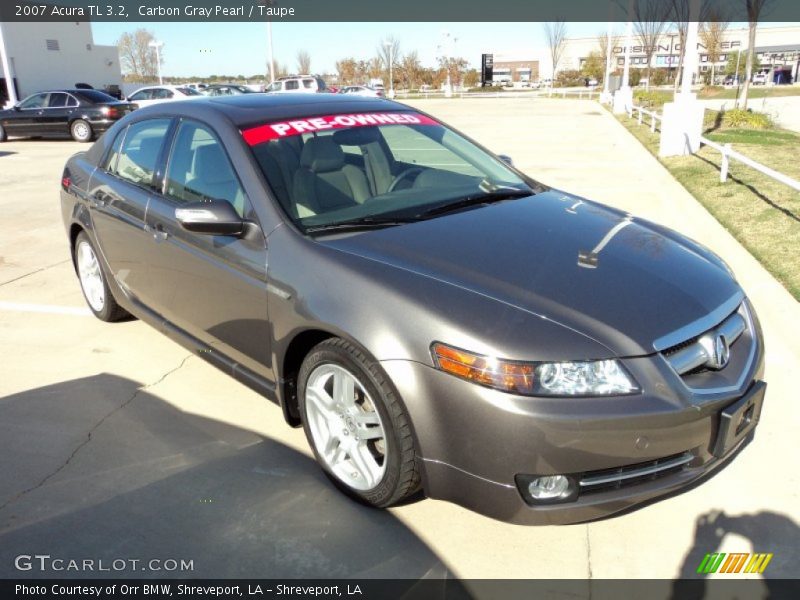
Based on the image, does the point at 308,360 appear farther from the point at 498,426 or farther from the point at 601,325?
the point at 601,325

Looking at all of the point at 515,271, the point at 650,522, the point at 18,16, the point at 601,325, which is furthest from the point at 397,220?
the point at 18,16

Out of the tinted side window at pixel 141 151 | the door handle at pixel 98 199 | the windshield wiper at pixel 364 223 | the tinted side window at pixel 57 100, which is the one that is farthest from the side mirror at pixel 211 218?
the tinted side window at pixel 57 100

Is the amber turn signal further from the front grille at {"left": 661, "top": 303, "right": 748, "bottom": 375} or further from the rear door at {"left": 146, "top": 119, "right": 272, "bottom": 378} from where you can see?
the rear door at {"left": 146, "top": 119, "right": 272, "bottom": 378}

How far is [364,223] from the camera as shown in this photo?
3.11 meters

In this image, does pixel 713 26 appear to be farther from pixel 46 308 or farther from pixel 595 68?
pixel 46 308

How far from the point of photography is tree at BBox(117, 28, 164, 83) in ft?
265

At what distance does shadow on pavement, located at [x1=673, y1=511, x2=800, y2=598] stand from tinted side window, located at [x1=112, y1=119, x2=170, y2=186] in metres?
3.38

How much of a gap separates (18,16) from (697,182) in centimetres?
3832

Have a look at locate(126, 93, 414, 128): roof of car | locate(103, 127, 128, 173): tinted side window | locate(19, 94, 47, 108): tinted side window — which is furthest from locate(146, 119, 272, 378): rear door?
locate(19, 94, 47, 108): tinted side window

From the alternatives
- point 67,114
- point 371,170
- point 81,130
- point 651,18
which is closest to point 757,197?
point 371,170

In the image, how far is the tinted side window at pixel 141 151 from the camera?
3.95 metres

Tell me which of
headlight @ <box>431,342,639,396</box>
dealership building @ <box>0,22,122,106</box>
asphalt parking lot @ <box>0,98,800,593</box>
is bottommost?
asphalt parking lot @ <box>0,98,800,593</box>

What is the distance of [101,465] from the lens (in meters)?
3.24

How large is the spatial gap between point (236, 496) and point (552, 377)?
1.55m
